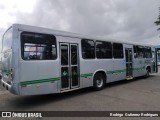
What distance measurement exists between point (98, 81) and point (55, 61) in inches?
124

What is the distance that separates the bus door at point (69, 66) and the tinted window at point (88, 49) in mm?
500

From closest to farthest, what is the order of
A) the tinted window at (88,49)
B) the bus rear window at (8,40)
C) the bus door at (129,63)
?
the bus rear window at (8,40), the tinted window at (88,49), the bus door at (129,63)

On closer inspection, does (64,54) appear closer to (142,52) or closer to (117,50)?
(117,50)

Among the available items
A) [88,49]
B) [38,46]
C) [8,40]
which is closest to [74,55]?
[88,49]

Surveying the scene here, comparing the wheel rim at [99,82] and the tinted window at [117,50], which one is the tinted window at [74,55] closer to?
the wheel rim at [99,82]

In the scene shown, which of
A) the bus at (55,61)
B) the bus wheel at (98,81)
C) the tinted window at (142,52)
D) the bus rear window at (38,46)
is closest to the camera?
the bus at (55,61)

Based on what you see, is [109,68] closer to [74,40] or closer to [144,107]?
[74,40]

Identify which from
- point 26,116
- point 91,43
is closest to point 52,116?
point 26,116

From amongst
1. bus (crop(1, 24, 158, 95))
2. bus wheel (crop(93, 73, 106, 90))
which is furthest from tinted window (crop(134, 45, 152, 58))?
bus wheel (crop(93, 73, 106, 90))

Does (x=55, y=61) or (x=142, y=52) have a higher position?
(x=142, y=52)

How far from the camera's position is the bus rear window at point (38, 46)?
5797 mm

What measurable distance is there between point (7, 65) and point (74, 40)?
10.2ft

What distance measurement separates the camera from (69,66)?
23.7 feet

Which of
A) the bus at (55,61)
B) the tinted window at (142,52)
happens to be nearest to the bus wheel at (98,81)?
the bus at (55,61)
